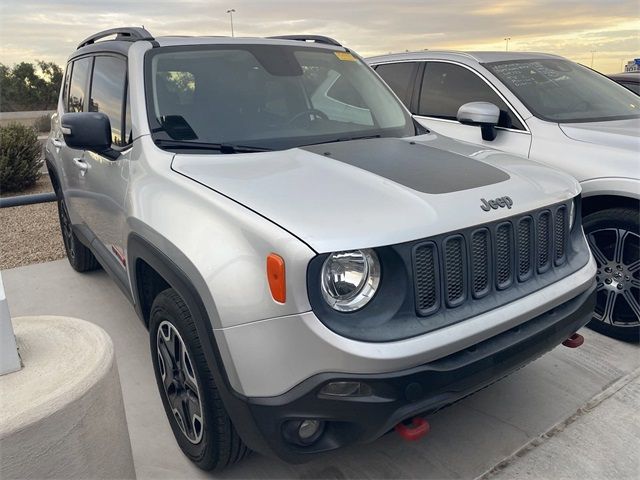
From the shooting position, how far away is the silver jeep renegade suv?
6.52 ft

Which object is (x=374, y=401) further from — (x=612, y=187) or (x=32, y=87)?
(x=32, y=87)

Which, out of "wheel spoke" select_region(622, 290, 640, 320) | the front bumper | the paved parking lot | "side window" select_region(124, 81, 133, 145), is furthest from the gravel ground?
"wheel spoke" select_region(622, 290, 640, 320)

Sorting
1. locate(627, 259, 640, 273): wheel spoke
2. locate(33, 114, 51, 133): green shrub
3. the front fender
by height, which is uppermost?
the front fender

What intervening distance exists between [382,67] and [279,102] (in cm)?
261

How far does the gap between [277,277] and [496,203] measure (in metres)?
1.01

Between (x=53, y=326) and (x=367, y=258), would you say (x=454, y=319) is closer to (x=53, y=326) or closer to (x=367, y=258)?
(x=367, y=258)

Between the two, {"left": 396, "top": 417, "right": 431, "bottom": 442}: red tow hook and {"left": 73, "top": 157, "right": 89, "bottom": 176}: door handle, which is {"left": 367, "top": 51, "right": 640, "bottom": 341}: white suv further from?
{"left": 73, "top": 157, "right": 89, "bottom": 176}: door handle

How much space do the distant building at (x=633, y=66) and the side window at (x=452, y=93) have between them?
605 centimetres

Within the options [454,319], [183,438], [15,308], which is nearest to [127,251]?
[183,438]

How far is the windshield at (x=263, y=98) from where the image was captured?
2.97 m

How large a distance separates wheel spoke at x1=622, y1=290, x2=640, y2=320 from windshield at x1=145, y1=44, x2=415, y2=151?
173 centimetres

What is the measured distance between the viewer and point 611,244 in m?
3.73

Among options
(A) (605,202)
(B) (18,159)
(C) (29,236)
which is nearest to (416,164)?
(A) (605,202)

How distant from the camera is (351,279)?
2.05 metres
